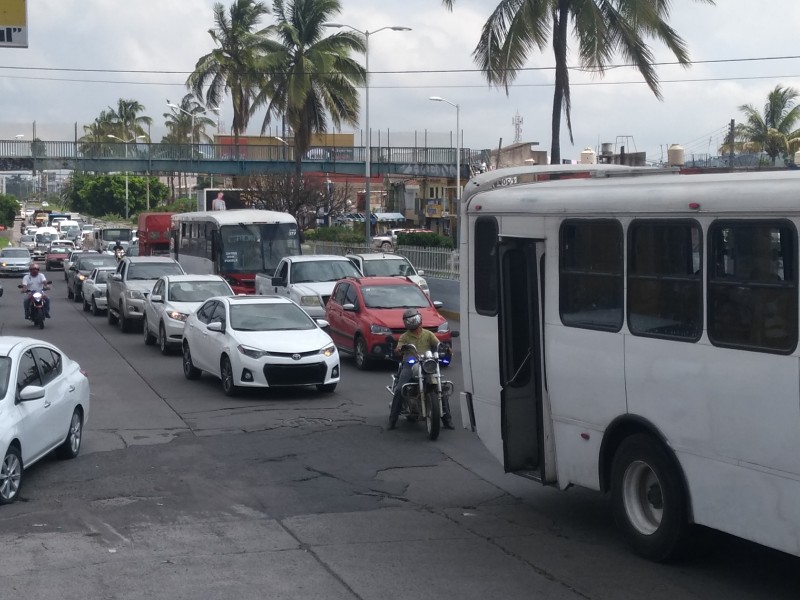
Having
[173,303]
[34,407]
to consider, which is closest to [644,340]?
[34,407]

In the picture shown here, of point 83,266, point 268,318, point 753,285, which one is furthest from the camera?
point 83,266

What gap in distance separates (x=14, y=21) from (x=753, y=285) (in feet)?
67.0

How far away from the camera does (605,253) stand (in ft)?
26.5

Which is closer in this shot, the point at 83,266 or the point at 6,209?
the point at 83,266

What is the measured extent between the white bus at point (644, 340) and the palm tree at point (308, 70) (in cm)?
3407

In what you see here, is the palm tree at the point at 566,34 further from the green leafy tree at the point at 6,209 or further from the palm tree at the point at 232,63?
the green leafy tree at the point at 6,209

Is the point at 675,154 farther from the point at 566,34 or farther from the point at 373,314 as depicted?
the point at 566,34

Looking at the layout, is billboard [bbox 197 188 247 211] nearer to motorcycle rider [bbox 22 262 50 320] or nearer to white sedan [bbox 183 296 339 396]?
motorcycle rider [bbox 22 262 50 320]

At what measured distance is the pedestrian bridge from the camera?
57594 mm

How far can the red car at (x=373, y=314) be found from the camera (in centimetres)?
1909

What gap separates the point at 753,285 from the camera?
671 centimetres

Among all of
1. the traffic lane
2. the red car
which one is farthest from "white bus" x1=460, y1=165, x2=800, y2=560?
the red car

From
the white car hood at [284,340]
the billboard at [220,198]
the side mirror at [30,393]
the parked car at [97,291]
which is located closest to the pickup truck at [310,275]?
the white car hood at [284,340]

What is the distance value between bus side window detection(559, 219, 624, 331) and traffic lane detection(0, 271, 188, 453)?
6521mm
